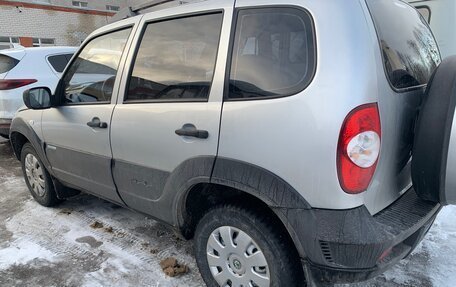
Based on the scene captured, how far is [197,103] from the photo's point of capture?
7.01 feet

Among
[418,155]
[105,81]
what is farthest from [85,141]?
[418,155]

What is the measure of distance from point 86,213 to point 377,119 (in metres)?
3.10

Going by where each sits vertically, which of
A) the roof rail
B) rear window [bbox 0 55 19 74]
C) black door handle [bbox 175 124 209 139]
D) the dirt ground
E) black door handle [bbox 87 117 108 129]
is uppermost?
the roof rail

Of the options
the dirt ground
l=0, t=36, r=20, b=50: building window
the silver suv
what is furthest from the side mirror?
l=0, t=36, r=20, b=50: building window

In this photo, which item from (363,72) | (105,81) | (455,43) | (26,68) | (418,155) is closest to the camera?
(363,72)

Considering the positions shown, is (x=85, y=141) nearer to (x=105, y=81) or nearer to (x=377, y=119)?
(x=105, y=81)

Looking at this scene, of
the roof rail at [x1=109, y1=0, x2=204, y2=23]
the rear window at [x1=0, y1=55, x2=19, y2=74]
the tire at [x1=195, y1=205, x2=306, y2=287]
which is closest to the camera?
the tire at [x1=195, y1=205, x2=306, y2=287]

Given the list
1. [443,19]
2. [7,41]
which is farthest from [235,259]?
[7,41]

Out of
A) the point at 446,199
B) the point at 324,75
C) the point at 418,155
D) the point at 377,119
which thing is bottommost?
the point at 446,199

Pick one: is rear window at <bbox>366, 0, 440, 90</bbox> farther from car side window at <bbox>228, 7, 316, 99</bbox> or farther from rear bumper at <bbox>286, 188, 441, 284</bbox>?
rear bumper at <bbox>286, 188, 441, 284</bbox>

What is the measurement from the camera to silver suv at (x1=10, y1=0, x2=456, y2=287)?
1688mm

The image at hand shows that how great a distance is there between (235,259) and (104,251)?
140cm

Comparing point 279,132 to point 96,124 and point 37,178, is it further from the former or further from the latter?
point 37,178

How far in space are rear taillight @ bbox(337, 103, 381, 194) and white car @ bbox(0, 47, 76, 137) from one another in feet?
16.9
